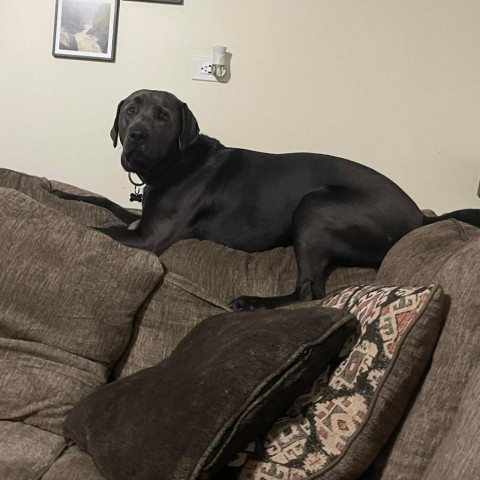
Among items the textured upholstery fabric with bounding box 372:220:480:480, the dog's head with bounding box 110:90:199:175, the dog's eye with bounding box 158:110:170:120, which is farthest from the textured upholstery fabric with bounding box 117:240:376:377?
the textured upholstery fabric with bounding box 372:220:480:480

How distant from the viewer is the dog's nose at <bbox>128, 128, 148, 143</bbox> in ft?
7.70

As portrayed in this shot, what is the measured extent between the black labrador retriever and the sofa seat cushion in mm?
635

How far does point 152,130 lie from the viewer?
237 cm

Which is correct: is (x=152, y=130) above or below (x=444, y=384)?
above

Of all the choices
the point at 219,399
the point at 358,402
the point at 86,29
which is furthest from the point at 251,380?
the point at 86,29

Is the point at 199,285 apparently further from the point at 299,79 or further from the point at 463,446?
the point at 299,79

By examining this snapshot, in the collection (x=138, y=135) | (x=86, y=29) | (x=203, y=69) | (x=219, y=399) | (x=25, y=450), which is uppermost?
(x=86, y=29)

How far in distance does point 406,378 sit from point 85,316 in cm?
89

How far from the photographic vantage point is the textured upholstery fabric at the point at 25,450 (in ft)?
4.40

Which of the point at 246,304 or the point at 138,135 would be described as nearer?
the point at 246,304

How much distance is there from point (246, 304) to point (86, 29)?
63.9 inches

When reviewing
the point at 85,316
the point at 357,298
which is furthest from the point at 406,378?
the point at 85,316

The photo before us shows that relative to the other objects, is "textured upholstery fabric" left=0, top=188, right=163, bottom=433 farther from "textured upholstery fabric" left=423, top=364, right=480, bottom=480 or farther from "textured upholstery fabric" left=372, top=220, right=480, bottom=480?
"textured upholstery fabric" left=423, top=364, right=480, bottom=480

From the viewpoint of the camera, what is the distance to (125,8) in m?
2.83
